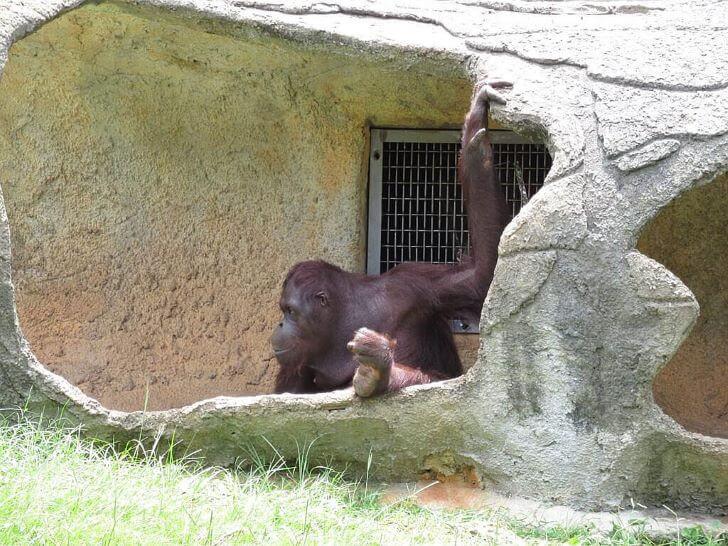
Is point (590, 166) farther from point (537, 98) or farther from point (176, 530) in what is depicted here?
point (176, 530)

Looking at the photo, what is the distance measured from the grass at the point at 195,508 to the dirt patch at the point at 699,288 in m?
1.29

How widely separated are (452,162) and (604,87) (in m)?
1.49

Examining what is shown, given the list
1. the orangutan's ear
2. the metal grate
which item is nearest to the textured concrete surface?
the orangutan's ear

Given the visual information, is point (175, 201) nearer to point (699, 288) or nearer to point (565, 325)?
point (565, 325)

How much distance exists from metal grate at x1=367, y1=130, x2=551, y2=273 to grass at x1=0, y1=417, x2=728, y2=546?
1.60 metres

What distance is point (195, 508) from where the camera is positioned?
391 cm

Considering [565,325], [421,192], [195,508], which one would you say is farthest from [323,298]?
[195,508]

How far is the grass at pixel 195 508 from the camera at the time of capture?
360 cm

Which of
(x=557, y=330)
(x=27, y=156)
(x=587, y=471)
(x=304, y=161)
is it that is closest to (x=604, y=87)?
(x=557, y=330)

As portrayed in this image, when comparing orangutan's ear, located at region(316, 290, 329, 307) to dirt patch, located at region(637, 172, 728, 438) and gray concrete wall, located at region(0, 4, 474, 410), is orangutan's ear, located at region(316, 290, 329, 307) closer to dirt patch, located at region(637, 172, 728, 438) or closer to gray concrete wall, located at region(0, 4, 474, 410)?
gray concrete wall, located at region(0, 4, 474, 410)

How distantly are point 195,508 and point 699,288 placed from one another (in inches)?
105

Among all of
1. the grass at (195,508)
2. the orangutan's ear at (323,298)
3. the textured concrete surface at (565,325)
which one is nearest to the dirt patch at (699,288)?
the textured concrete surface at (565,325)

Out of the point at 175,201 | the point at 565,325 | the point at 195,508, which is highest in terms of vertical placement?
the point at 175,201

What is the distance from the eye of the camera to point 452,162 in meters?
6.03
